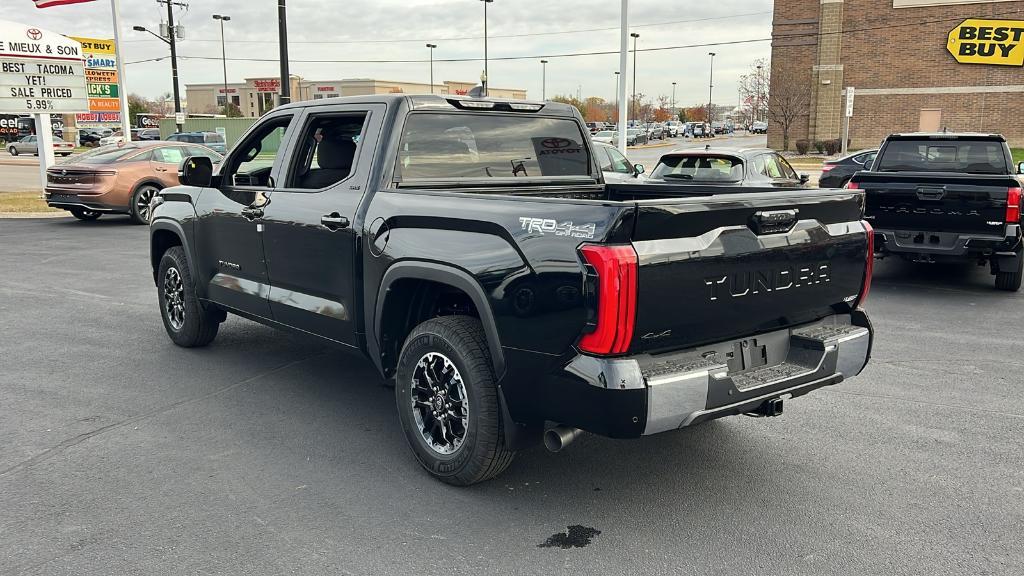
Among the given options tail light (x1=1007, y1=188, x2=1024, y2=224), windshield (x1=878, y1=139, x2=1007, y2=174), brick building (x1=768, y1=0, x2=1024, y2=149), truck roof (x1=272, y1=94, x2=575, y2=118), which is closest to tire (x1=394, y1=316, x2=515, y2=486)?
truck roof (x1=272, y1=94, x2=575, y2=118)

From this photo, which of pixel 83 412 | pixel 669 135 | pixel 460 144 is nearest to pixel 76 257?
pixel 83 412

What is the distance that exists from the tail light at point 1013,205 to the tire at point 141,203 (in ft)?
48.4

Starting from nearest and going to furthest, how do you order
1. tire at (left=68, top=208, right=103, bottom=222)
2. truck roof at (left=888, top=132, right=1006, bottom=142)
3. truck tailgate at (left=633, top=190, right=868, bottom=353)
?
truck tailgate at (left=633, top=190, right=868, bottom=353) → truck roof at (left=888, top=132, right=1006, bottom=142) → tire at (left=68, top=208, right=103, bottom=222)

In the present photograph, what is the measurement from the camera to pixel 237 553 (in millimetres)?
3580

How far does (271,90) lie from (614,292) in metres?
98.3

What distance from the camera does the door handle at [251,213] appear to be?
220 inches

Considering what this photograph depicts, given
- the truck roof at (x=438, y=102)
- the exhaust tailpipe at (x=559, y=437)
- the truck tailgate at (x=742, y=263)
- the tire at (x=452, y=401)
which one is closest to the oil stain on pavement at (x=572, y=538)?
the exhaust tailpipe at (x=559, y=437)

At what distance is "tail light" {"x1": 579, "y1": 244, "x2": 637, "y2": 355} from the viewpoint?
3359 mm

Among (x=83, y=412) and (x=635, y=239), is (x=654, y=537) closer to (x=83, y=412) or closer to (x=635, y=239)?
(x=635, y=239)

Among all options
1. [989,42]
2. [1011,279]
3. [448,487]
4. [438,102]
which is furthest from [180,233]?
[989,42]

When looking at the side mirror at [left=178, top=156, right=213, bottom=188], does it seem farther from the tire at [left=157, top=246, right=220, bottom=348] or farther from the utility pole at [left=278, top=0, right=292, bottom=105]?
the utility pole at [left=278, top=0, right=292, bottom=105]

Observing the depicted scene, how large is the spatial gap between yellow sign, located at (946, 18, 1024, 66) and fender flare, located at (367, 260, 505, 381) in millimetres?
42433

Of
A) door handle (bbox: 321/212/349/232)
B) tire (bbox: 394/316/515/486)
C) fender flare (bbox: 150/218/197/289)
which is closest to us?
tire (bbox: 394/316/515/486)

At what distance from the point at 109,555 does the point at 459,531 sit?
1.49 metres
